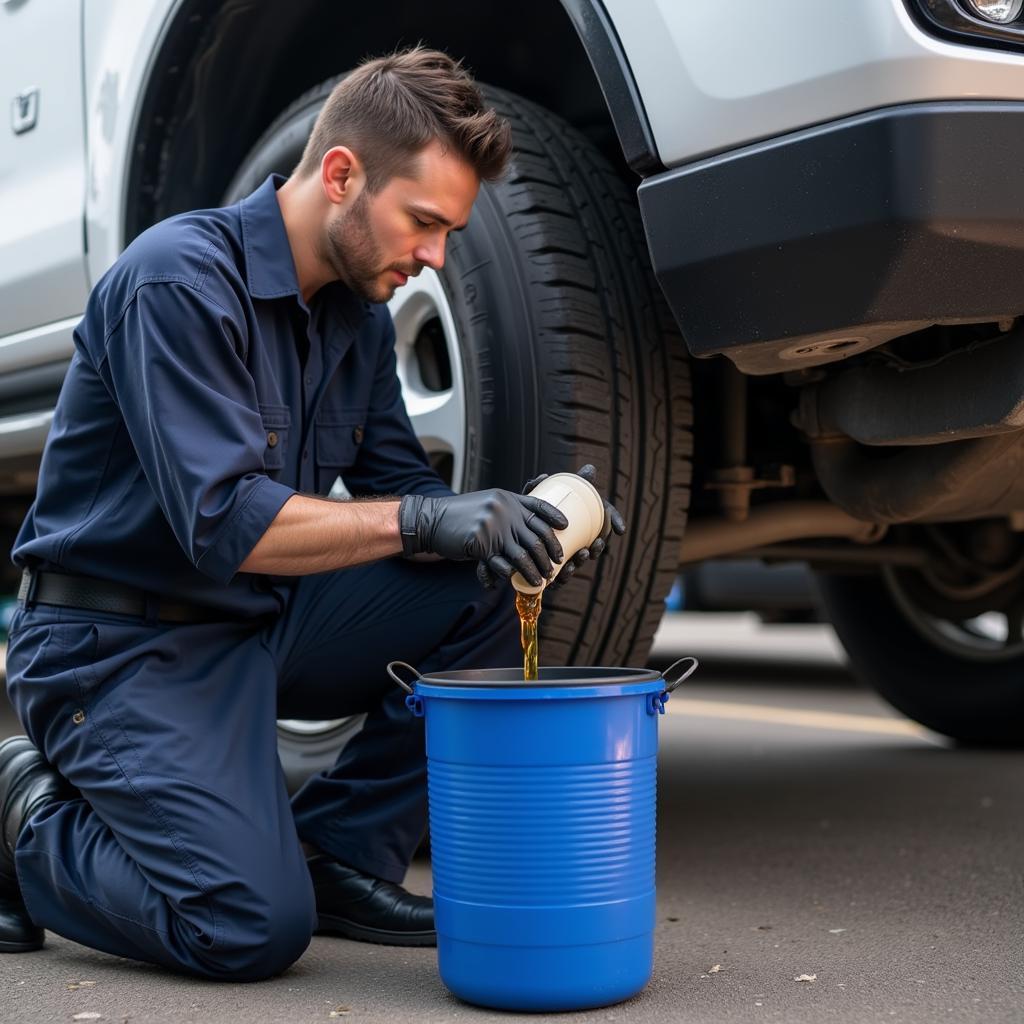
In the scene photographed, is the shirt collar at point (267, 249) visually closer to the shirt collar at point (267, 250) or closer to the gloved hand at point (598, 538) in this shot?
the shirt collar at point (267, 250)

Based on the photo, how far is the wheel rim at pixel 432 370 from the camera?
2162 mm

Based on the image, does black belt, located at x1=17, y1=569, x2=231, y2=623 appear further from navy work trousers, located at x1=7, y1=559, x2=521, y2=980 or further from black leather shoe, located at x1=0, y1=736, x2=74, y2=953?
black leather shoe, located at x1=0, y1=736, x2=74, y2=953

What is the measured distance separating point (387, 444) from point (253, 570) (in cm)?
47

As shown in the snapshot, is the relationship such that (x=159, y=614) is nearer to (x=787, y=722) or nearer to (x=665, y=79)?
(x=665, y=79)

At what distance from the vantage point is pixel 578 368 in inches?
77.9

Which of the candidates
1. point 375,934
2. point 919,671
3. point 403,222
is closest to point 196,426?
point 403,222

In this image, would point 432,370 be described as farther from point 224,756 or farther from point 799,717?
point 799,717

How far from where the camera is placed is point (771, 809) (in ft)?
9.83

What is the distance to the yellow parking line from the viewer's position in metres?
4.30

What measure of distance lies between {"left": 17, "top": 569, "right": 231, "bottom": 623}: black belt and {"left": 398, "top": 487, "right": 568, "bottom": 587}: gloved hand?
15.4 inches

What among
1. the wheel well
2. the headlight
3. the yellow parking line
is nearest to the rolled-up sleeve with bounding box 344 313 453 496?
the wheel well

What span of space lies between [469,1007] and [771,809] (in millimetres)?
1435

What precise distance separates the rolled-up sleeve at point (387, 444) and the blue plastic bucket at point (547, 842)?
1.86ft

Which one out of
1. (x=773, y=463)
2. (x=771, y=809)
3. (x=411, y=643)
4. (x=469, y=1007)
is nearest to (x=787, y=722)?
(x=771, y=809)
